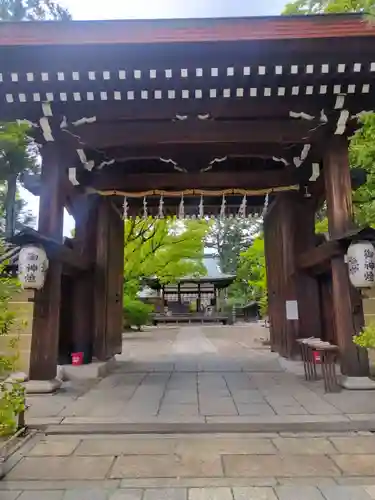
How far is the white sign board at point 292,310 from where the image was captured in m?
6.68

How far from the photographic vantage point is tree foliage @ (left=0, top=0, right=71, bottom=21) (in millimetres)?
12688

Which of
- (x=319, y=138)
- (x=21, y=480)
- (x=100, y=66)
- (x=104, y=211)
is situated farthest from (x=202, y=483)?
(x=104, y=211)

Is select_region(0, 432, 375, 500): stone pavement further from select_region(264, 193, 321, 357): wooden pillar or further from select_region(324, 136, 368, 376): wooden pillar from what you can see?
select_region(264, 193, 321, 357): wooden pillar

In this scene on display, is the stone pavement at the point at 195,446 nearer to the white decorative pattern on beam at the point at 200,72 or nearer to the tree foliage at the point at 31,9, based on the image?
the white decorative pattern on beam at the point at 200,72

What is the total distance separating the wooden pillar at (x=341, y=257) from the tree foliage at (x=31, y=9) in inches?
463

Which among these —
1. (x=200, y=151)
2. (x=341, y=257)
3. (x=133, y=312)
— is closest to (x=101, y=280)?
(x=200, y=151)

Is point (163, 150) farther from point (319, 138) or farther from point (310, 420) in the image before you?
point (310, 420)

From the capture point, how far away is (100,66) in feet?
15.1

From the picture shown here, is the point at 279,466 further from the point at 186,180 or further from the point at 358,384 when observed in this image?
the point at 186,180

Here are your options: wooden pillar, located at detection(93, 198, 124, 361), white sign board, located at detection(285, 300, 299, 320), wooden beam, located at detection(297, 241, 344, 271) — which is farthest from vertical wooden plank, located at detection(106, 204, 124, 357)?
wooden beam, located at detection(297, 241, 344, 271)

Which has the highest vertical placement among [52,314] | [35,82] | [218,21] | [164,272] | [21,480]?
[218,21]

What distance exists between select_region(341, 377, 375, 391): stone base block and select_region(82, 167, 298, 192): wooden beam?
3.62 meters

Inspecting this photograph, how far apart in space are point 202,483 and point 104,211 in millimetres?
5610

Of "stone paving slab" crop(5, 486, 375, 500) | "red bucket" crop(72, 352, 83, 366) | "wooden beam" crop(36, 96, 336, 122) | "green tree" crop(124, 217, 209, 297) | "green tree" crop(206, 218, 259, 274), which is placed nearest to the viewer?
"stone paving slab" crop(5, 486, 375, 500)
